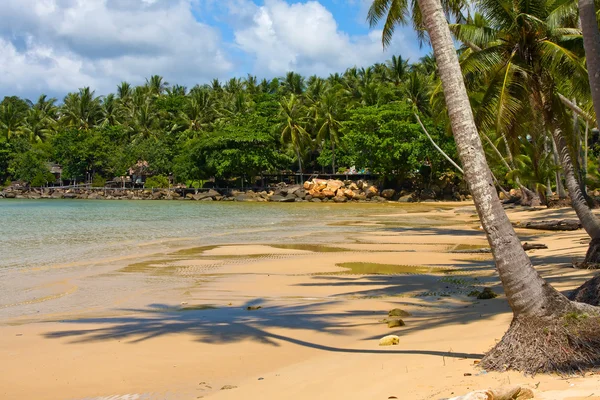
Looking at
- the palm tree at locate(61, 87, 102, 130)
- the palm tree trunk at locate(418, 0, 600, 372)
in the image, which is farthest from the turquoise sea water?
the palm tree at locate(61, 87, 102, 130)

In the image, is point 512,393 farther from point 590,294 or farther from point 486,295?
point 486,295

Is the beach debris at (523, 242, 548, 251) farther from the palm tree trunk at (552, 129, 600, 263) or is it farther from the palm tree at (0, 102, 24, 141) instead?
the palm tree at (0, 102, 24, 141)

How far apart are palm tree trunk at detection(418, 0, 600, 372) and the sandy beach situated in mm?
238

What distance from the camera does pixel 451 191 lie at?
59.4 m

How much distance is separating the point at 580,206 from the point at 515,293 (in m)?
9.23

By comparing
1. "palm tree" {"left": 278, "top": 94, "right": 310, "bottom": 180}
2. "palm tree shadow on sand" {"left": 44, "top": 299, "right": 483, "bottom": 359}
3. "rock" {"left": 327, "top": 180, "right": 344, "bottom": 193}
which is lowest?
"palm tree shadow on sand" {"left": 44, "top": 299, "right": 483, "bottom": 359}

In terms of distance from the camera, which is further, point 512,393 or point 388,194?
point 388,194

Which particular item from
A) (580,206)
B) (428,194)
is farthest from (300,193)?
(580,206)

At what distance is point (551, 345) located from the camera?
4.82 metres

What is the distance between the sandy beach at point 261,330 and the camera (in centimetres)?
524

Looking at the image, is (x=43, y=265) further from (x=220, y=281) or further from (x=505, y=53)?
(x=505, y=53)

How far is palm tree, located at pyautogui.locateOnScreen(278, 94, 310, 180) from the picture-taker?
6256 centimetres

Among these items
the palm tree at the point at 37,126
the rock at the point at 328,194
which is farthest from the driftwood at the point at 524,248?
the palm tree at the point at 37,126

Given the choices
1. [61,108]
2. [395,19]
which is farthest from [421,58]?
[395,19]
